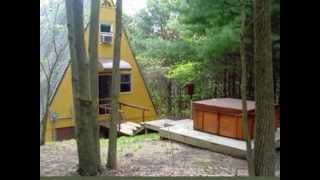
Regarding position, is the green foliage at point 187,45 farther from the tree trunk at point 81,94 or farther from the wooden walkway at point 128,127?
the tree trunk at point 81,94

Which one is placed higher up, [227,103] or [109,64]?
[109,64]

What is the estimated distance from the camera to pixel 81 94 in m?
5.14

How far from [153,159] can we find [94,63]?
1.52m

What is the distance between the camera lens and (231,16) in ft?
16.4

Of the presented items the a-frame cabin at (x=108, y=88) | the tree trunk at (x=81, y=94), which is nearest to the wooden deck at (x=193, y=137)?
the a-frame cabin at (x=108, y=88)

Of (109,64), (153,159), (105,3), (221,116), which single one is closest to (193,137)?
(221,116)

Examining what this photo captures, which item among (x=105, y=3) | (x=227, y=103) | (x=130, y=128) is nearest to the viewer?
(x=105, y=3)

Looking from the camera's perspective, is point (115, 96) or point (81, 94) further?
point (115, 96)

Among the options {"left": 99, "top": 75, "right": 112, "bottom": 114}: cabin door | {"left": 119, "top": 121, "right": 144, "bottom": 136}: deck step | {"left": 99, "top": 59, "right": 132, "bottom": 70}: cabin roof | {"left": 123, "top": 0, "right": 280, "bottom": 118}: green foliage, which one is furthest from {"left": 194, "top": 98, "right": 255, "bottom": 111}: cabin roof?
{"left": 99, "top": 75, "right": 112, "bottom": 114}: cabin door

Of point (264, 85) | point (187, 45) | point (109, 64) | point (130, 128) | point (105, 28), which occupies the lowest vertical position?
point (130, 128)

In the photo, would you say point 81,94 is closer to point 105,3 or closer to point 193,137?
point 105,3

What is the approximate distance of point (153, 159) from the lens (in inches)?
208

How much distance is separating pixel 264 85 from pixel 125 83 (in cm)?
226

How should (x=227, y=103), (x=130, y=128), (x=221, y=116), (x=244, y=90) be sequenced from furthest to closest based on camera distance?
1. (x=130, y=128)
2. (x=221, y=116)
3. (x=227, y=103)
4. (x=244, y=90)
